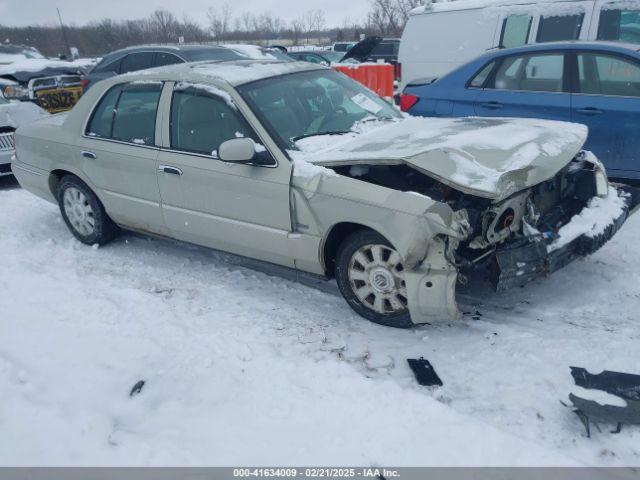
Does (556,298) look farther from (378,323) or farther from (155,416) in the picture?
(155,416)

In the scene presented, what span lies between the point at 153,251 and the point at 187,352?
1.98m

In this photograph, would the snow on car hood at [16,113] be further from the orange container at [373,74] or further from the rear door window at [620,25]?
the rear door window at [620,25]

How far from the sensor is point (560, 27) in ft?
24.8

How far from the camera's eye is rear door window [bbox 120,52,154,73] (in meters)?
8.87

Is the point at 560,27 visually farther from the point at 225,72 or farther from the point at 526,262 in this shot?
the point at 526,262

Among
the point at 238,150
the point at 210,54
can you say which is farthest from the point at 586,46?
the point at 210,54

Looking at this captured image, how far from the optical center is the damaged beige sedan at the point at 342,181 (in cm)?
309

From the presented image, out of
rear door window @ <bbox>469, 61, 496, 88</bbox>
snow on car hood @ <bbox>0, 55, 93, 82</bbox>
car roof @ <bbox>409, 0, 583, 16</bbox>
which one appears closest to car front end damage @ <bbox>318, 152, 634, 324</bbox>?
rear door window @ <bbox>469, 61, 496, 88</bbox>

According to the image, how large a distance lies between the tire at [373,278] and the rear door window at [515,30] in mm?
6022

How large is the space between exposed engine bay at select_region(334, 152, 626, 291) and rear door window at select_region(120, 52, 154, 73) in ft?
22.2

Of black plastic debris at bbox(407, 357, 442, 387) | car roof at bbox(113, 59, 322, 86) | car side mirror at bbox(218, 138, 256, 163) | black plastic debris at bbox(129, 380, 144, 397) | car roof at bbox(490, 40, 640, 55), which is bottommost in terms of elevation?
black plastic debris at bbox(407, 357, 442, 387)

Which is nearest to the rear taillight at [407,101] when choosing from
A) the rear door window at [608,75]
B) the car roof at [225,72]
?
the rear door window at [608,75]

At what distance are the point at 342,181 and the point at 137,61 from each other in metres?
7.23

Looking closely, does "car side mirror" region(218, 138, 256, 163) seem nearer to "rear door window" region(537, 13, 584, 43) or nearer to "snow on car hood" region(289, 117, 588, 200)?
"snow on car hood" region(289, 117, 588, 200)
